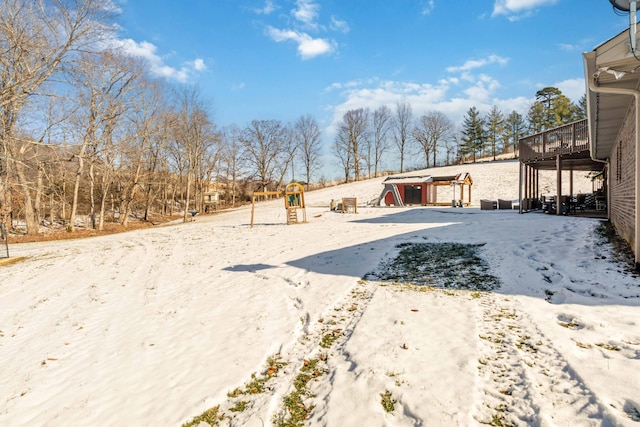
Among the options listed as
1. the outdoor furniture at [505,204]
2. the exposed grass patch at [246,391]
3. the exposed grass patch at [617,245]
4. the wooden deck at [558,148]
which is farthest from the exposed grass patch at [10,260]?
the outdoor furniture at [505,204]

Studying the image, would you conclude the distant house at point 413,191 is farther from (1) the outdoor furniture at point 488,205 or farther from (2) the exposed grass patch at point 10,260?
(2) the exposed grass patch at point 10,260

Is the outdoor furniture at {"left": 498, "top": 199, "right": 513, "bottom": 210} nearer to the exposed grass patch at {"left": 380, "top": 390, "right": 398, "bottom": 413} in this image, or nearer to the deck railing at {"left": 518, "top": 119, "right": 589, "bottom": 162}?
the deck railing at {"left": 518, "top": 119, "right": 589, "bottom": 162}

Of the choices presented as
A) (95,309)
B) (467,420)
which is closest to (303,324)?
(467,420)

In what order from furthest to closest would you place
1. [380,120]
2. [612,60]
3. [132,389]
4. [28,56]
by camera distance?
[380,120]
[28,56]
[612,60]
[132,389]

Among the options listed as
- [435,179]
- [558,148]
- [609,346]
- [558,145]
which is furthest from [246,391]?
[435,179]

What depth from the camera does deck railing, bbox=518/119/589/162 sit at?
Answer: 13.0 m

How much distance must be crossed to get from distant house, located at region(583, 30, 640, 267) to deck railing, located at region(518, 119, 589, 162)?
2855 millimetres

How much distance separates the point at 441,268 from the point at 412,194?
22.4 m

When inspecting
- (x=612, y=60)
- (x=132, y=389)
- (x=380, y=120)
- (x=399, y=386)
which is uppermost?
(x=380, y=120)

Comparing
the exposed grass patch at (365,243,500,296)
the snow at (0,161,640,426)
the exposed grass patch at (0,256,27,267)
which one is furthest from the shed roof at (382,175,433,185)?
the exposed grass patch at (0,256,27,267)

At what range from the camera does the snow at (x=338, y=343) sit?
9.69 ft

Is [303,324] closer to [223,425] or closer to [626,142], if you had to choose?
[223,425]

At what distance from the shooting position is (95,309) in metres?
6.39

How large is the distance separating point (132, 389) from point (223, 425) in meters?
1.40
